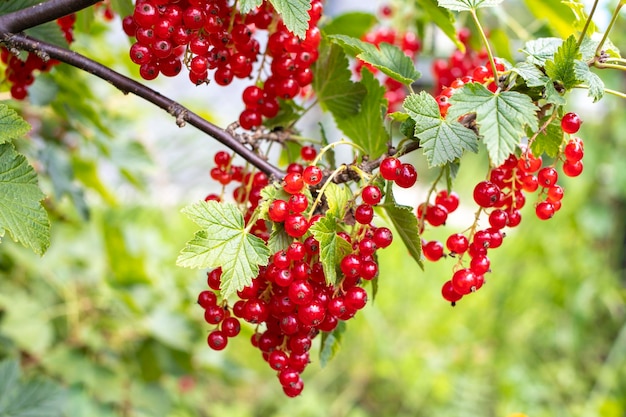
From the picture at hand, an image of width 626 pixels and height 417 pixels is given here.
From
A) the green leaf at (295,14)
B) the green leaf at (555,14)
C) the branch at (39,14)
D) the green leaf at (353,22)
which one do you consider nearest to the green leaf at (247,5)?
the green leaf at (295,14)

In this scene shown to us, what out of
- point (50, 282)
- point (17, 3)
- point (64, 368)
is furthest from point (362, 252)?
point (50, 282)

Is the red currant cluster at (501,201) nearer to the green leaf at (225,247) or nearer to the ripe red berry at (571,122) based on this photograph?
the ripe red berry at (571,122)

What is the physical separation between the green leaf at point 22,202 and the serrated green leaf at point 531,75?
15.6 inches

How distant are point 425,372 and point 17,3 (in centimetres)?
149

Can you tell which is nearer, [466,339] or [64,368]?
[64,368]

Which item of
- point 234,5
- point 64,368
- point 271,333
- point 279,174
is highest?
point 234,5

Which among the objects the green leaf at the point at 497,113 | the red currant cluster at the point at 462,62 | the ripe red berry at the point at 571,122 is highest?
the green leaf at the point at 497,113

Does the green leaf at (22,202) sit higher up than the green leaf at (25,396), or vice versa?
the green leaf at (22,202)

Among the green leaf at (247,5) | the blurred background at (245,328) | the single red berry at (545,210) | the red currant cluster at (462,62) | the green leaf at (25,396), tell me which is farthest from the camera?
the blurred background at (245,328)

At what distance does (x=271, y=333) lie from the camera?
55cm

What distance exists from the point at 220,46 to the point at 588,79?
30 centimetres

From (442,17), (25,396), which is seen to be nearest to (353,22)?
(442,17)

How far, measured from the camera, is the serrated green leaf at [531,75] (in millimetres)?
473

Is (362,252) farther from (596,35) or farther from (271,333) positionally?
(596,35)
